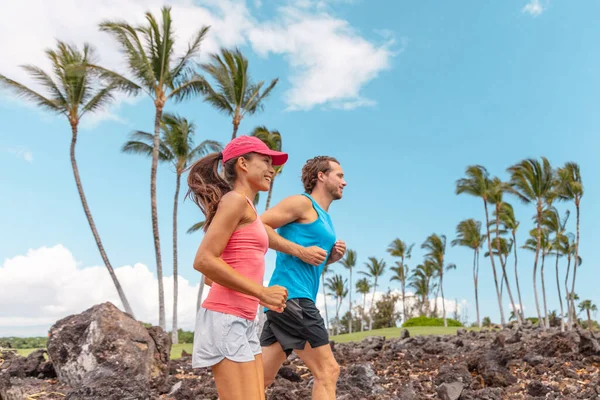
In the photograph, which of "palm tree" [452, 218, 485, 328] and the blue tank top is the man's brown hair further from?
"palm tree" [452, 218, 485, 328]

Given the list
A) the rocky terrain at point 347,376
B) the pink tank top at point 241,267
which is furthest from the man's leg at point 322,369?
the rocky terrain at point 347,376

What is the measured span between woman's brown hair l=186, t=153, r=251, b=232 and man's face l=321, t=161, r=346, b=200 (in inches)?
55.3

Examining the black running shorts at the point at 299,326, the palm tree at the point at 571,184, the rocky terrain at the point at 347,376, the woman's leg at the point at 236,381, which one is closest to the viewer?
the woman's leg at the point at 236,381

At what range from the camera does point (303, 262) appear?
146 inches

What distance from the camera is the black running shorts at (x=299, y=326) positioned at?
364cm

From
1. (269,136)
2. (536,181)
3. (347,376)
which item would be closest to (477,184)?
(536,181)

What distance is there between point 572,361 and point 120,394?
691 centimetres

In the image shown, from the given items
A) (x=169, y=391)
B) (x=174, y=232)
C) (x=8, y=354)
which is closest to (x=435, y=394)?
(x=169, y=391)

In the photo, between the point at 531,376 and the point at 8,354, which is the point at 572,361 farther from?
the point at 8,354

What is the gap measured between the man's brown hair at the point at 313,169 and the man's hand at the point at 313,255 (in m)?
0.71

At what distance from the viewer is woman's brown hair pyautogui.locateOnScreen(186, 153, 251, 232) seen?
2594 mm

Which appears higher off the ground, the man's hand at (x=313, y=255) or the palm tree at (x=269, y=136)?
the palm tree at (x=269, y=136)

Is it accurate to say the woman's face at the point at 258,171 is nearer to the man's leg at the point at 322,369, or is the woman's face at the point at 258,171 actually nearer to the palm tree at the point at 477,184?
the man's leg at the point at 322,369

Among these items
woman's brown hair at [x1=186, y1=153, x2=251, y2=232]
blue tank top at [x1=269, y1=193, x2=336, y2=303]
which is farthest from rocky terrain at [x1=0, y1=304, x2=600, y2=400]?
woman's brown hair at [x1=186, y1=153, x2=251, y2=232]
